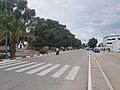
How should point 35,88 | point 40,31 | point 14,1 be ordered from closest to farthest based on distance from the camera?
point 35,88 → point 14,1 → point 40,31

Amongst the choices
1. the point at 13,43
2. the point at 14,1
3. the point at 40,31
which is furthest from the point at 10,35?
the point at 40,31

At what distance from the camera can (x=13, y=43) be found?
2895cm

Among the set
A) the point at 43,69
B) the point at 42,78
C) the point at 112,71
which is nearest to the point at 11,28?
the point at 43,69

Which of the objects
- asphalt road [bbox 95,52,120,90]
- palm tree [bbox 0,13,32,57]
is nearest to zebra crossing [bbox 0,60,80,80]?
asphalt road [bbox 95,52,120,90]

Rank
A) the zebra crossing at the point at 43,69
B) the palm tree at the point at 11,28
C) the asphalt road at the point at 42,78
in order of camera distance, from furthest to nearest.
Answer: the palm tree at the point at 11,28 < the zebra crossing at the point at 43,69 < the asphalt road at the point at 42,78

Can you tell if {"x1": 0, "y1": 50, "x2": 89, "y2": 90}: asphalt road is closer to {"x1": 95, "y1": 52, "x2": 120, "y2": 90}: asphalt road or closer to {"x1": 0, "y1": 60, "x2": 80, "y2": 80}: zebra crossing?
{"x1": 0, "y1": 60, "x2": 80, "y2": 80}: zebra crossing

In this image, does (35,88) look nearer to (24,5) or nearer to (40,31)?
(24,5)

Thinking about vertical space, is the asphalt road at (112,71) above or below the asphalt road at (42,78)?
below

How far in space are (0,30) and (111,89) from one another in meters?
→ 21.4

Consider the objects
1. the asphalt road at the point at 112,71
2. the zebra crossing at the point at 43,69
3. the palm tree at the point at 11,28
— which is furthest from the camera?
the palm tree at the point at 11,28

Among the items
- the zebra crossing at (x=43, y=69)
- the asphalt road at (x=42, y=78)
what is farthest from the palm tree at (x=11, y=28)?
the asphalt road at (x=42, y=78)

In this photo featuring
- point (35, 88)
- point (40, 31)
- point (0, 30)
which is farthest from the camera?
point (40, 31)

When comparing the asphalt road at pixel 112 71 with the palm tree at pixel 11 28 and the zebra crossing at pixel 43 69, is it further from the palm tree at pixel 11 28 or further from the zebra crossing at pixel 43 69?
the palm tree at pixel 11 28

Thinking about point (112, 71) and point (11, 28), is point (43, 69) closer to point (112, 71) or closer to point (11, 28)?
point (112, 71)
